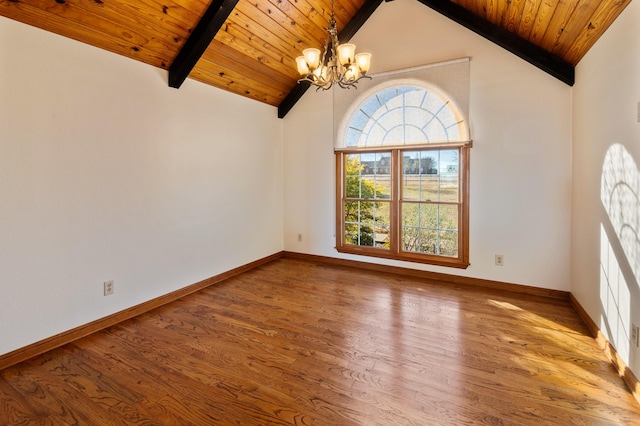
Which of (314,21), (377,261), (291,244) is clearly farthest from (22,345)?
(314,21)

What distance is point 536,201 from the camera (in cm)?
342

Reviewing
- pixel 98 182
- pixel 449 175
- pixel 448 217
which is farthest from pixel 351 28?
pixel 98 182

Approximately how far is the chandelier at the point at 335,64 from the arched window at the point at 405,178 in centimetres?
151

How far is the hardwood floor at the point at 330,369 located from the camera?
173 centimetres

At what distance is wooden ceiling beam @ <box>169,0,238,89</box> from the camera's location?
2840 millimetres

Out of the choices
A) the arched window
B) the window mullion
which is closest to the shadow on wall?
the arched window

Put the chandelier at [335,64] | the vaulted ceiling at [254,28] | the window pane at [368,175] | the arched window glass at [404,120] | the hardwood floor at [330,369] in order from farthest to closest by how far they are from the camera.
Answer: the window pane at [368,175] → the arched window glass at [404,120] → the chandelier at [335,64] → the vaulted ceiling at [254,28] → the hardwood floor at [330,369]

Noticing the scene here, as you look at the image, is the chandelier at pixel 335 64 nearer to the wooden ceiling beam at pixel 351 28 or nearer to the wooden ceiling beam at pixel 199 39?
the wooden ceiling beam at pixel 199 39

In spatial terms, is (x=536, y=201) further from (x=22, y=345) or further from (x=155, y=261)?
(x=22, y=345)

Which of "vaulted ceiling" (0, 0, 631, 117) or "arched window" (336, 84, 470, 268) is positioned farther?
"arched window" (336, 84, 470, 268)

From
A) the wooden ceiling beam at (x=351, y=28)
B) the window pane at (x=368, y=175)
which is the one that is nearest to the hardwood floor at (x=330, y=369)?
the window pane at (x=368, y=175)

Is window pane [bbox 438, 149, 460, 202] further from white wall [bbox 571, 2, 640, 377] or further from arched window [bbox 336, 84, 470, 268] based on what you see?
white wall [bbox 571, 2, 640, 377]

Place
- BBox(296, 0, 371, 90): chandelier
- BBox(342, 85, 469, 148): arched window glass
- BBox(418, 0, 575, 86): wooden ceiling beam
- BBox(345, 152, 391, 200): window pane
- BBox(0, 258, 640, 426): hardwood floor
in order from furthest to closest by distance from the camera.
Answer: BBox(345, 152, 391, 200): window pane < BBox(342, 85, 469, 148): arched window glass < BBox(418, 0, 575, 86): wooden ceiling beam < BBox(296, 0, 371, 90): chandelier < BBox(0, 258, 640, 426): hardwood floor

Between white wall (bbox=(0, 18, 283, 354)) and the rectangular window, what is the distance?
1736mm
